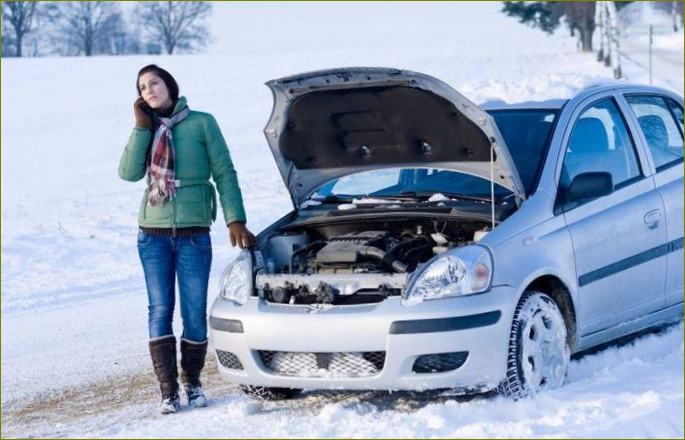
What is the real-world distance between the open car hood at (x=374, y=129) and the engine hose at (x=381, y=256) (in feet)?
2.40

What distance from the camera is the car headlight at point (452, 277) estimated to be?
5859 mm

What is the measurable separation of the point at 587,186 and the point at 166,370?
252 cm

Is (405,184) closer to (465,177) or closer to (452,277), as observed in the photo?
(465,177)

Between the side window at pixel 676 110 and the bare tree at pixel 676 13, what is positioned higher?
the side window at pixel 676 110

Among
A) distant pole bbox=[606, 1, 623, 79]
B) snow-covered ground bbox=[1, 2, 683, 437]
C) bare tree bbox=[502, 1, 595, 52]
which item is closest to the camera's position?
snow-covered ground bbox=[1, 2, 683, 437]

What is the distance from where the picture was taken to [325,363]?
5.97m

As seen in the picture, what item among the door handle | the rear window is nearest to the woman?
the rear window

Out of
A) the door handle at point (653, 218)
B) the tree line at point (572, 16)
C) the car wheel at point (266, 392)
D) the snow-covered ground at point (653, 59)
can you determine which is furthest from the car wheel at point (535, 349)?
the tree line at point (572, 16)

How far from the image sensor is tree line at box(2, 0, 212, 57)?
60594 millimetres

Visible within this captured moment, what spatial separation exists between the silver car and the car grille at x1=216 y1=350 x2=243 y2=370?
12mm

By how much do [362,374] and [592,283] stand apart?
1.50m

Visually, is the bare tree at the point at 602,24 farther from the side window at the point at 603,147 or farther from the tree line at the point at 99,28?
the side window at the point at 603,147

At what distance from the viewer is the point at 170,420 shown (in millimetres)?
6195

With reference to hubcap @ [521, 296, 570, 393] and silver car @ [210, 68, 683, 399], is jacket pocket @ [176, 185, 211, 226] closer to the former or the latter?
silver car @ [210, 68, 683, 399]
